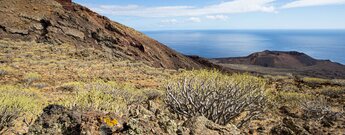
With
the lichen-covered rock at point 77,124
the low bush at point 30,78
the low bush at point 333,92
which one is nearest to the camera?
the lichen-covered rock at point 77,124

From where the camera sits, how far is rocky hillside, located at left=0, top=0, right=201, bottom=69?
37.8m

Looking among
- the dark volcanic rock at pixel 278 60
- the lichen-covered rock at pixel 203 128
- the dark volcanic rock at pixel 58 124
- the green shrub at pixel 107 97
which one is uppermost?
the dark volcanic rock at pixel 58 124

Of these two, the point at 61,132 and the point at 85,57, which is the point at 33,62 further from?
the point at 61,132

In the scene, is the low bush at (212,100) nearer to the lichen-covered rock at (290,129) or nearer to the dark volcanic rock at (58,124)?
the lichen-covered rock at (290,129)

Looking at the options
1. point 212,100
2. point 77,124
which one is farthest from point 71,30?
point 77,124

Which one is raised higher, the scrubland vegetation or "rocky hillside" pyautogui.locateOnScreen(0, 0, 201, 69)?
"rocky hillside" pyautogui.locateOnScreen(0, 0, 201, 69)

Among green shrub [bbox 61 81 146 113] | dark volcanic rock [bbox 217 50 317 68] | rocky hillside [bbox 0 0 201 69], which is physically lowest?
dark volcanic rock [bbox 217 50 317 68]

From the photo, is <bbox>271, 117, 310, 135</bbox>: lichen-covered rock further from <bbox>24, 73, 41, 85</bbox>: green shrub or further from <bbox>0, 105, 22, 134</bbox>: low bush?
<bbox>24, 73, 41, 85</bbox>: green shrub

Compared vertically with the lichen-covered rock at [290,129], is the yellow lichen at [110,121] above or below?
above

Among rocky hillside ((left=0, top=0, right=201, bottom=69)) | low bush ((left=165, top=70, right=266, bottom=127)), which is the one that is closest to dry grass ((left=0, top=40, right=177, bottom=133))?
low bush ((left=165, top=70, right=266, bottom=127))

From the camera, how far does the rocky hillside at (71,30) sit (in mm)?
37797

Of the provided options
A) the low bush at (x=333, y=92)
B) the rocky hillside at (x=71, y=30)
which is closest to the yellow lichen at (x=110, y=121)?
the low bush at (x=333, y=92)

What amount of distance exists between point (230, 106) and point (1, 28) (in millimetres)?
34895

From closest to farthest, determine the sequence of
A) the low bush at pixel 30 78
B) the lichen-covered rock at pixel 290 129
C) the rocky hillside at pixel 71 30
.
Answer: the lichen-covered rock at pixel 290 129, the low bush at pixel 30 78, the rocky hillside at pixel 71 30
